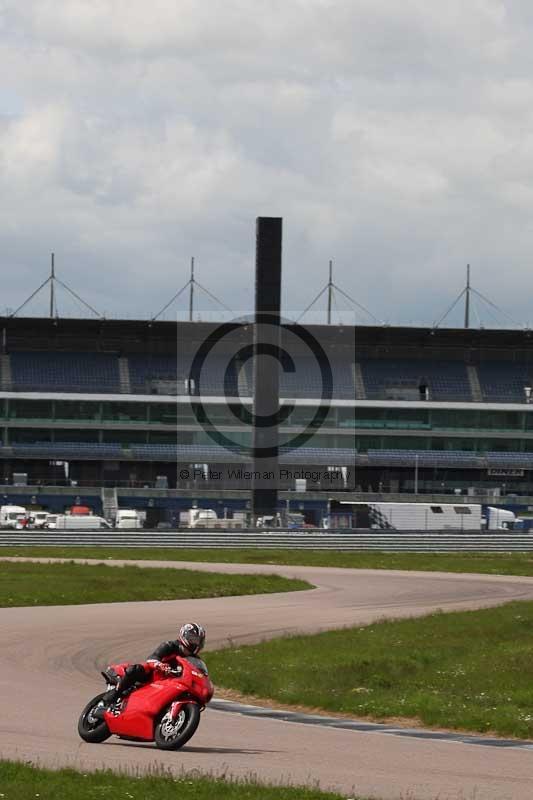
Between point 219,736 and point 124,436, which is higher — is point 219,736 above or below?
below

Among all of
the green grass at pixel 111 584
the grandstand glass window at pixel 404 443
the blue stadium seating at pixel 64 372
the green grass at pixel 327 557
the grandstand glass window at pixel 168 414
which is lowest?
the green grass at pixel 327 557

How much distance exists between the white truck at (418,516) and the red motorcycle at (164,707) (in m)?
81.3

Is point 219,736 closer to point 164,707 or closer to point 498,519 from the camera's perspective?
point 164,707

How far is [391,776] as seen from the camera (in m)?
14.4

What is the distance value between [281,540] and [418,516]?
2170cm

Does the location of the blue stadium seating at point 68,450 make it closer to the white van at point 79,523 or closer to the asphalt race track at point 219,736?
the white van at point 79,523

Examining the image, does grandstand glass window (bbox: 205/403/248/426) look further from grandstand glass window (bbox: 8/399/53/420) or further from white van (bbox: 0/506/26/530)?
white van (bbox: 0/506/26/530)

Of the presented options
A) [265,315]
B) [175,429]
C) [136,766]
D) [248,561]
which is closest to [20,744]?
[136,766]

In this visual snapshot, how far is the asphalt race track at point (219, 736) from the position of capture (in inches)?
564

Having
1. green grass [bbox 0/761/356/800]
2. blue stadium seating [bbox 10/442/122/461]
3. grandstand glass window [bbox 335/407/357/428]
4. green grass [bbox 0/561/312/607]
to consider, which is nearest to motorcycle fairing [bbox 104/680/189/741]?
green grass [bbox 0/761/356/800]

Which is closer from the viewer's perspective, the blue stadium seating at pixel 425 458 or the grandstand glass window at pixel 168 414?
the grandstand glass window at pixel 168 414

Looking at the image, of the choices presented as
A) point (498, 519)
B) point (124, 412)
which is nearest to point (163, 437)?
point (124, 412)

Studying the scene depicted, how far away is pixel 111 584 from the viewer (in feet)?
147

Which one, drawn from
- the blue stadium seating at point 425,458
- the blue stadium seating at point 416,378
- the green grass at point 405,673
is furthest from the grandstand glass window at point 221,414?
the green grass at point 405,673
